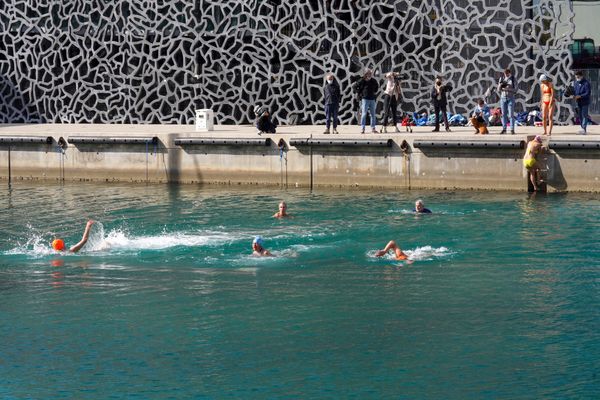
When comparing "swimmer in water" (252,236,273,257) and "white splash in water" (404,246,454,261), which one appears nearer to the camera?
"swimmer in water" (252,236,273,257)

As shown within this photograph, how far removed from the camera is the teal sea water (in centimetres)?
1655

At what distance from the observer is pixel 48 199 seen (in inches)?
1361

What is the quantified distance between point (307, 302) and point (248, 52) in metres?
23.9

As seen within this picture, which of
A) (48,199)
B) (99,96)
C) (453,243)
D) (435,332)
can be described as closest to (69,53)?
(99,96)

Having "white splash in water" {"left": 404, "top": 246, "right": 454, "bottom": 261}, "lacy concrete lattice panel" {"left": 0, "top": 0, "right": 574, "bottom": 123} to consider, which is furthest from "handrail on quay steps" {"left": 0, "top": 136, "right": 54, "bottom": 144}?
"white splash in water" {"left": 404, "top": 246, "right": 454, "bottom": 261}

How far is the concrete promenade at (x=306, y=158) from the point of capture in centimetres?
3341

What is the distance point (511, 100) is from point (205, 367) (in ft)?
65.1

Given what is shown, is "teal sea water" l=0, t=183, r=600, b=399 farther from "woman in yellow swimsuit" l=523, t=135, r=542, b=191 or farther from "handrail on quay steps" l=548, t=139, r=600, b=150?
"handrail on quay steps" l=548, t=139, r=600, b=150

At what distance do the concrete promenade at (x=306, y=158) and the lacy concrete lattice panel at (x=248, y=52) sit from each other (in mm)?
2758

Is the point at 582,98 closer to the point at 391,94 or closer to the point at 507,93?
the point at 507,93

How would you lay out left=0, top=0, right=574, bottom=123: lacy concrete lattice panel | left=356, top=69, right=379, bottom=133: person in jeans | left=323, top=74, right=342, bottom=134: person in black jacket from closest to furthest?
1. left=356, top=69, right=379, bottom=133: person in jeans
2. left=323, top=74, right=342, bottom=134: person in black jacket
3. left=0, top=0, right=574, bottom=123: lacy concrete lattice panel

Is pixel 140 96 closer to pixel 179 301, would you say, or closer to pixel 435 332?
pixel 179 301

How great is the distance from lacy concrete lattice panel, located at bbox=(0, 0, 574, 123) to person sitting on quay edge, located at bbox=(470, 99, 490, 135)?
107 cm

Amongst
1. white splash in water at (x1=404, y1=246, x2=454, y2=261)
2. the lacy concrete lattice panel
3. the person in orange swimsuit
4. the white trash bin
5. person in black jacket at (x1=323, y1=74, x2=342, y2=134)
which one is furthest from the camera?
the lacy concrete lattice panel
